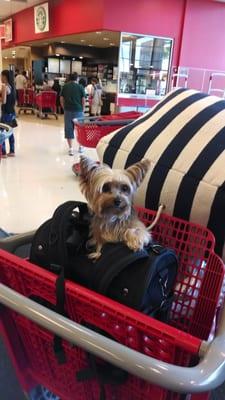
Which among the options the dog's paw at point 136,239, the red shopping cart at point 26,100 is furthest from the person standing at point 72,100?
the red shopping cart at point 26,100

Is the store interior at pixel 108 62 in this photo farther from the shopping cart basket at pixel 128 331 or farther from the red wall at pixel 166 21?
the shopping cart basket at pixel 128 331

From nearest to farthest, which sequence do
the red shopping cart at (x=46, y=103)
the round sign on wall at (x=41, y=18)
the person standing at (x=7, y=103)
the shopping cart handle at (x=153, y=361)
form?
the shopping cart handle at (x=153, y=361), the person standing at (x=7, y=103), the round sign on wall at (x=41, y=18), the red shopping cart at (x=46, y=103)

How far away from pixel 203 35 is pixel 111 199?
1086 cm

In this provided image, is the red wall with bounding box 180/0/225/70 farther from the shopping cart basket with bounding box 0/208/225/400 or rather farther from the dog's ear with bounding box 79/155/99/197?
the shopping cart basket with bounding box 0/208/225/400

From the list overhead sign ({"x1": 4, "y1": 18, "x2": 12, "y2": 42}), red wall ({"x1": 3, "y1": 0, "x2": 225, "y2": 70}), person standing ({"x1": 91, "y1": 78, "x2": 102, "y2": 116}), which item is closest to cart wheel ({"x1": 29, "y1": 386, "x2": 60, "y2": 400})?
red wall ({"x1": 3, "y1": 0, "x2": 225, "y2": 70})

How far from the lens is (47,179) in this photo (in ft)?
16.4

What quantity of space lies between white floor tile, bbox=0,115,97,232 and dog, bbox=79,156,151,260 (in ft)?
7.10

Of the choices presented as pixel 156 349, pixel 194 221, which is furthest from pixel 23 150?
pixel 156 349

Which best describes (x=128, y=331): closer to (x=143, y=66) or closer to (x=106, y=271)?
(x=106, y=271)

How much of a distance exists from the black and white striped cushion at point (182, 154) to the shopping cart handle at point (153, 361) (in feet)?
1.81

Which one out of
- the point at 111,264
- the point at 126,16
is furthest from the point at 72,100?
the point at 111,264

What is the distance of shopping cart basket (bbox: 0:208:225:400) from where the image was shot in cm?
63

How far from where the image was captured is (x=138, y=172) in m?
1.28

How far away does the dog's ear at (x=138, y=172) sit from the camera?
1.26 metres
